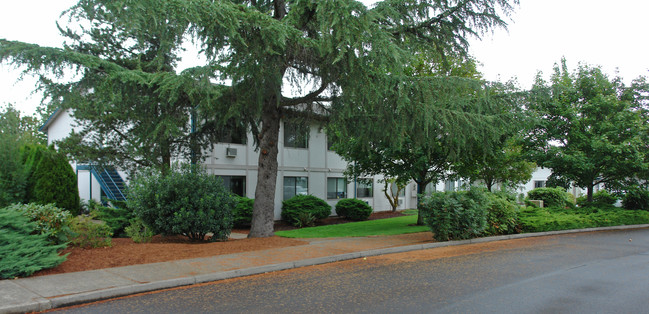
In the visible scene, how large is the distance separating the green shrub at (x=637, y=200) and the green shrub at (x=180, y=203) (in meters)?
20.8

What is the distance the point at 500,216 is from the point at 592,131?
8025 mm

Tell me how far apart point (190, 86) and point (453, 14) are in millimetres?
7983

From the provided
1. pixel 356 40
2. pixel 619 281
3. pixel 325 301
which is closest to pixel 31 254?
pixel 325 301

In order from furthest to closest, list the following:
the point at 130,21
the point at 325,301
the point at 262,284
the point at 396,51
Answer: the point at 396,51 → the point at 130,21 → the point at 262,284 → the point at 325,301

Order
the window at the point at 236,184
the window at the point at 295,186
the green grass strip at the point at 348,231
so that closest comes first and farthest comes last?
the green grass strip at the point at 348,231 → the window at the point at 236,184 → the window at the point at 295,186

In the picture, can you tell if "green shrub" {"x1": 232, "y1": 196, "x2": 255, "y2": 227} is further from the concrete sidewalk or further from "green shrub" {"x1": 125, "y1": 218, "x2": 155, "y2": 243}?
the concrete sidewalk

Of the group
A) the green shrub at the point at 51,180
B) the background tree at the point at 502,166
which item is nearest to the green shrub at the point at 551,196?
the background tree at the point at 502,166

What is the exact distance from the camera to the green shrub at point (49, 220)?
28.1 ft

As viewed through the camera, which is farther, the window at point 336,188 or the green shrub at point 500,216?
the window at point 336,188

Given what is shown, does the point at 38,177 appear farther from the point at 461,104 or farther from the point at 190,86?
the point at 461,104

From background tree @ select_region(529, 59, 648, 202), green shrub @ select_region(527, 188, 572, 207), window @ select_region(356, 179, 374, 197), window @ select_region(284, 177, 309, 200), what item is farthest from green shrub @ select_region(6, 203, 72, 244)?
green shrub @ select_region(527, 188, 572, 207)

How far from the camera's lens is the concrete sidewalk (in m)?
6.15

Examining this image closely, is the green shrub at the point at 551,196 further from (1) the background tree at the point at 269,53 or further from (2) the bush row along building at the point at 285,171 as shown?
(1) the background tree at the point at 269,53

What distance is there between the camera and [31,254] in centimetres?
757
